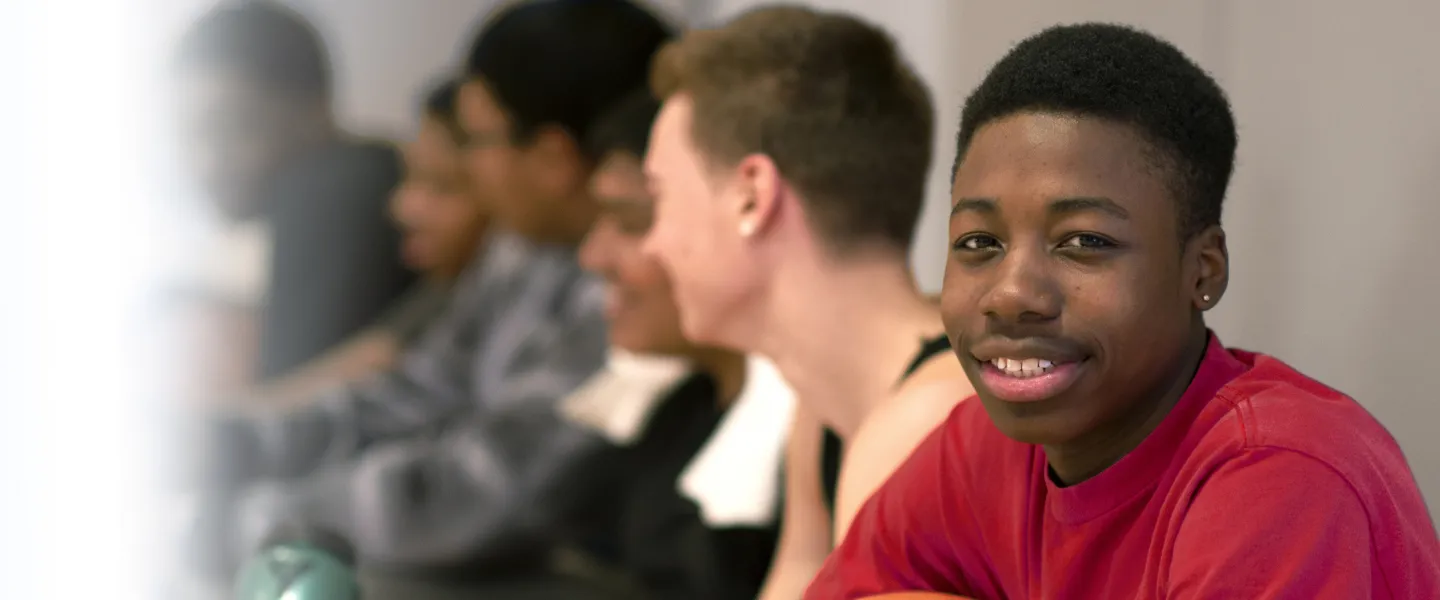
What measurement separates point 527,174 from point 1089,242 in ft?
4.08

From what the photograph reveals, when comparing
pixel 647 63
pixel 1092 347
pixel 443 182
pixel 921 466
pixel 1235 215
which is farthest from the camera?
pixel 443 182

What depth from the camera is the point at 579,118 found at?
1654 millimetres

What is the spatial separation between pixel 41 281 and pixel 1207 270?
170 cm

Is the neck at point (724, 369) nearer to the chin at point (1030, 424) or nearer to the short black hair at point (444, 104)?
the short black hair at point (444, 104)

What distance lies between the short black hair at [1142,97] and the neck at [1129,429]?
0.06 meters

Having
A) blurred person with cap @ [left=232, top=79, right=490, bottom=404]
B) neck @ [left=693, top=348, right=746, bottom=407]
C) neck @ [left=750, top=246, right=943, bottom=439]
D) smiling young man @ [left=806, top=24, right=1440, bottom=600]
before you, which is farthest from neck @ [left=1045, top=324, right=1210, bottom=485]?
blurred person with cap @ [left=232, top=79, right=490, bottom=404]

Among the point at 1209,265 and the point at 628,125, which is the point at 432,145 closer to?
the point at 628,125

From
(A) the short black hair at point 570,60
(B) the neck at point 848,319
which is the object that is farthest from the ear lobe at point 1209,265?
(A) the short black hair at point 570,60

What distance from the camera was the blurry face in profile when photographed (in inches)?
39.6

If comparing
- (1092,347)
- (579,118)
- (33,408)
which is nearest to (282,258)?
(33,408)

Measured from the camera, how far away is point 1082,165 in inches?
22.4

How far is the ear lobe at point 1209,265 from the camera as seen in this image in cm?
59

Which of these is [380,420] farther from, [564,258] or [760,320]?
[760,320]

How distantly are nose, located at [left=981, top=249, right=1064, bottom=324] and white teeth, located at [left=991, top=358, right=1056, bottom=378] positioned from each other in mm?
18
